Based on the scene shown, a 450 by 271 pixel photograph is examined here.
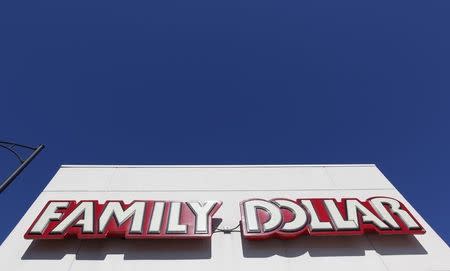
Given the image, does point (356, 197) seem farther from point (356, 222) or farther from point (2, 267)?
point (2, 267)

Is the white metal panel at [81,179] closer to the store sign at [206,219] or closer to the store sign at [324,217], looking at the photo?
the store sign at [206,219]

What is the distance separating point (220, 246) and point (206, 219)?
2.49 ft

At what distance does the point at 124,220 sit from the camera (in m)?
9.69

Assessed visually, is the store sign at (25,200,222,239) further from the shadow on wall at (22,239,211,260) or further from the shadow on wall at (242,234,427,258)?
the shadow on wall at (242,234,427,258)

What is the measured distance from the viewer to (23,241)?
9539 mm

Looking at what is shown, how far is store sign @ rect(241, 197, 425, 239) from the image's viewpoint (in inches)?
376

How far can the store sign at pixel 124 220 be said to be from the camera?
9.29 metres

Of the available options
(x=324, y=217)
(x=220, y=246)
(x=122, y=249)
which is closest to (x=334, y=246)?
(x=324, y=217)

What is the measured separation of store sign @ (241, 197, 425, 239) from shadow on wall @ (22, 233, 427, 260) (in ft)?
1.03

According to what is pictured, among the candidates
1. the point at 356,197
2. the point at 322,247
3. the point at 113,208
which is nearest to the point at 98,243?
the point at 113,208

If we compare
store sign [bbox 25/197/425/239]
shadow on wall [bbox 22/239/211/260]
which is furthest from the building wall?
store sign [bbox 25/197/425/239]

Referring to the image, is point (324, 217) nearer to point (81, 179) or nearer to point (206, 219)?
point (206, 219)

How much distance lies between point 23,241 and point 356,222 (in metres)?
8.38

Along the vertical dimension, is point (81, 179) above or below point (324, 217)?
above
